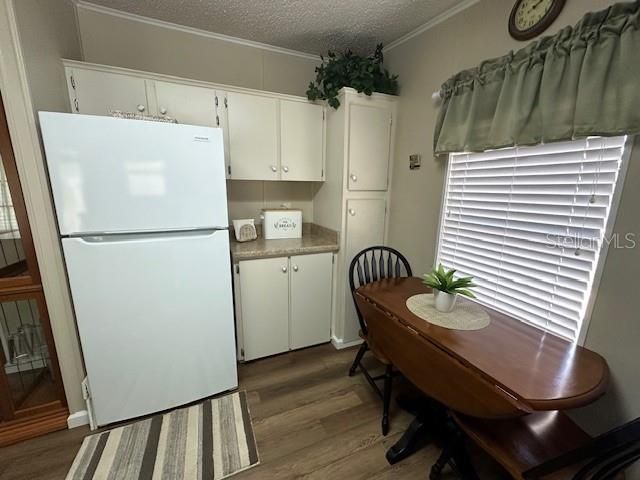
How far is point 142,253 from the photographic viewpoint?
4.71ft

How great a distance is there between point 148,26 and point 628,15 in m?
2.65

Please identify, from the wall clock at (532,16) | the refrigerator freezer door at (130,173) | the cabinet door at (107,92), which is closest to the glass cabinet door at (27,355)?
the refrigerator freezer door at (130,173)

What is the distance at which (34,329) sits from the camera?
149 cm

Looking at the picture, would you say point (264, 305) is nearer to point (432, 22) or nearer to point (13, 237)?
point (13, 237)

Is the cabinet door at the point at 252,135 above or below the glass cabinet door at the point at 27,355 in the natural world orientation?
above

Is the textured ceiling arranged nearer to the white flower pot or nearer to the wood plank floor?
the white flower pot

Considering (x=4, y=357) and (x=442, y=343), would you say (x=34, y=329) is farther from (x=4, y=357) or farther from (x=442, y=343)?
(x=442, y=343)

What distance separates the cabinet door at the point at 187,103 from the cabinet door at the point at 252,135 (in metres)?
0.13

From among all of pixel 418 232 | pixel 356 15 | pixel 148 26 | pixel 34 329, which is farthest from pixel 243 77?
pixel 34 329

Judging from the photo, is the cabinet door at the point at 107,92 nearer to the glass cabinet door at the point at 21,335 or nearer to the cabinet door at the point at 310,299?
the glass cabinet door at the point at 21,335

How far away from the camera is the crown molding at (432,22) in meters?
1.61

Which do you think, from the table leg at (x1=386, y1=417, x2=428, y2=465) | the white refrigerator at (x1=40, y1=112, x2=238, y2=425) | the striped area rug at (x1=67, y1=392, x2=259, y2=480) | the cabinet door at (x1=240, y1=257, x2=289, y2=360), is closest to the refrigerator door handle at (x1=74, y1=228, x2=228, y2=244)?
the white refrigerator at (x1=40, y1=112, x2=238, y2=425)

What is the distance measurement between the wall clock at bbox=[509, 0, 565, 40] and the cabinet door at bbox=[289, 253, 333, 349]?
5.67 feet
